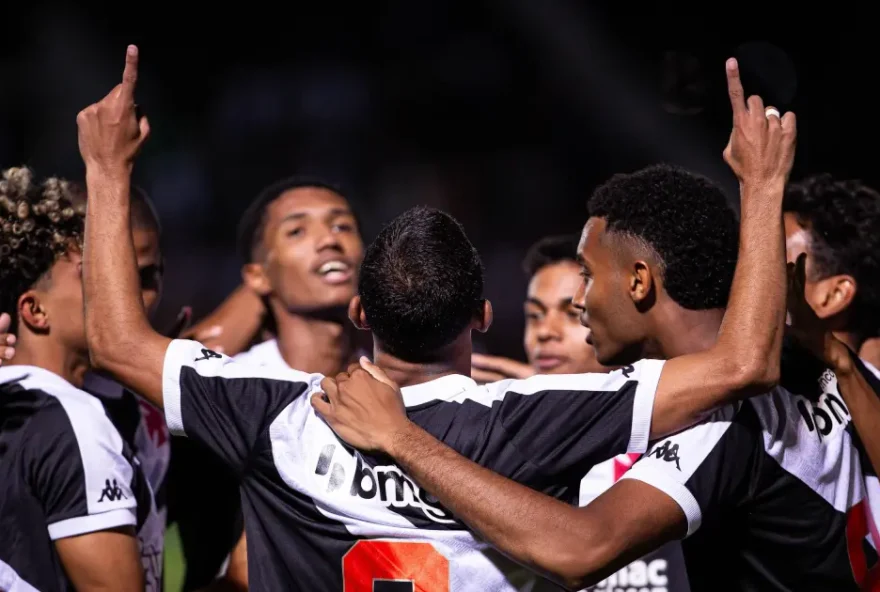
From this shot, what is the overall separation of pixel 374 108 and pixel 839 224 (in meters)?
8.80

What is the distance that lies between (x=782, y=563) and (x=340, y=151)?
9330mm

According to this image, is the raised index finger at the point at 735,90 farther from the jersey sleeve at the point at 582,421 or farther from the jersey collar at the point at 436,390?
the jersey collar at the point at 436,390

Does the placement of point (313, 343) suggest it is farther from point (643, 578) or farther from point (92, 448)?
point (643, 578)

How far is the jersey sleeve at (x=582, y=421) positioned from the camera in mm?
2318

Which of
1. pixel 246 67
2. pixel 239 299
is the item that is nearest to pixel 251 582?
pixel 239 299

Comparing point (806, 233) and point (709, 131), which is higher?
point (709, 131)

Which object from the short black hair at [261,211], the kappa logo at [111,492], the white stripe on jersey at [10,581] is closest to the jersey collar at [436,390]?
the kappa logo at [111,492]

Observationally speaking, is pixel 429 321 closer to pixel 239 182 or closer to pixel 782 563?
pixel 782 563

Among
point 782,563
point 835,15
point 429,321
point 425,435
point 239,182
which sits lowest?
point 782,563

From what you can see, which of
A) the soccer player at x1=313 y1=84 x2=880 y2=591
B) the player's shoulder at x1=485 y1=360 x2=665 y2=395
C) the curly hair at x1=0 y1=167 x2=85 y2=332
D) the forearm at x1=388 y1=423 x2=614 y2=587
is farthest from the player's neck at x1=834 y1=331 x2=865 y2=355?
the curly hair at x1=0 y1=167 x2=85 y2=332

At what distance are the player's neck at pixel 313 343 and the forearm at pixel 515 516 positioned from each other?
241cm

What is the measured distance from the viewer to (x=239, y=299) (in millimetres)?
5141

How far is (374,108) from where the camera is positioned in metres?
11.6

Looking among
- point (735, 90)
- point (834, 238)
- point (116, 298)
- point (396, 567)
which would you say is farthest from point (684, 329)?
point (116, 298)
